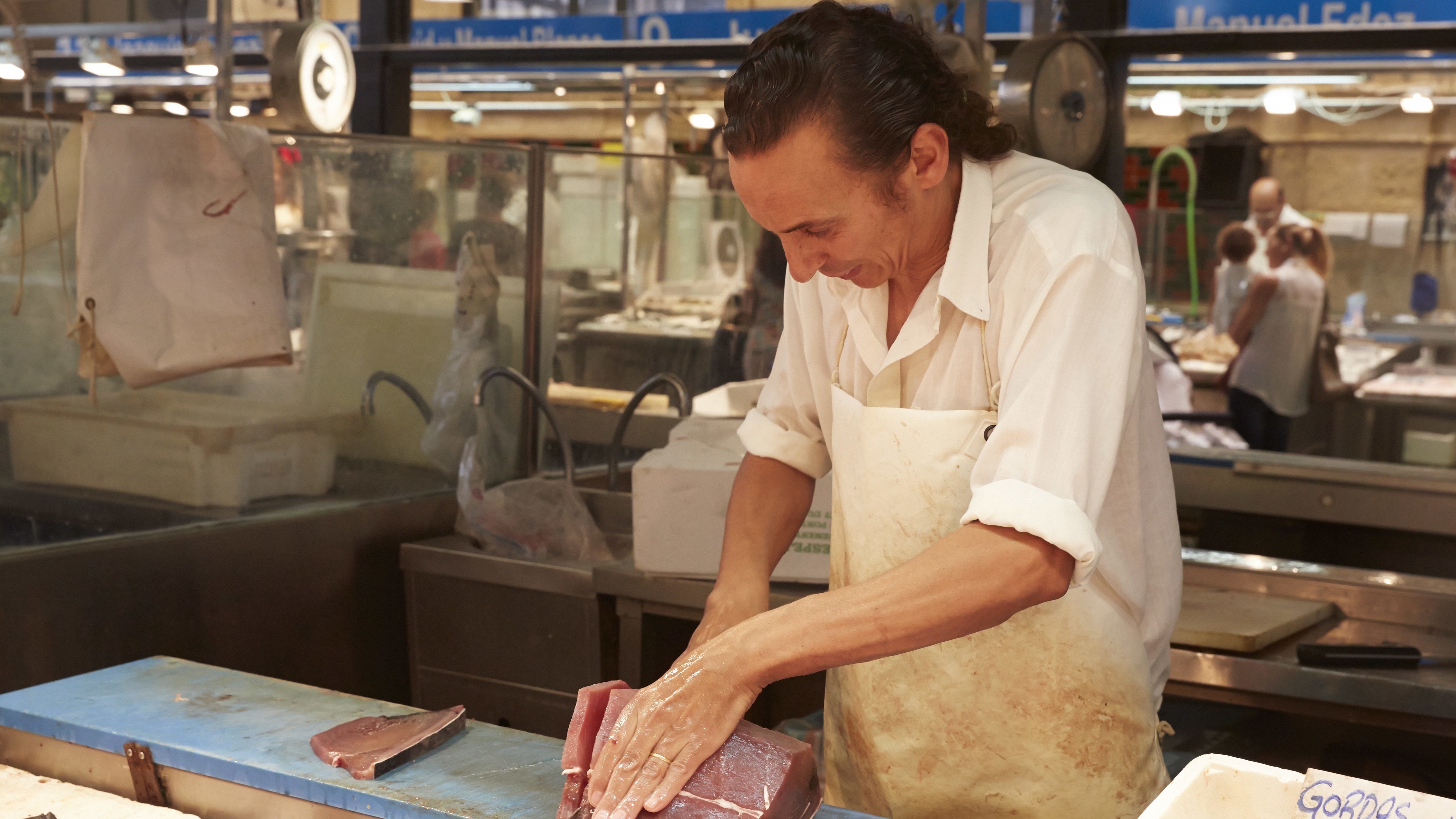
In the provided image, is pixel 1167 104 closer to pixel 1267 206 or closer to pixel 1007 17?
pixel 1267 206

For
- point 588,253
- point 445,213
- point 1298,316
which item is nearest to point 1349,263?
point 1298,316

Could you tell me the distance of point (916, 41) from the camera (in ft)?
4.95

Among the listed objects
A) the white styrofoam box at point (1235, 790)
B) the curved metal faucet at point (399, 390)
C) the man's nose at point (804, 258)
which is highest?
the man's nose at point (804, 258)

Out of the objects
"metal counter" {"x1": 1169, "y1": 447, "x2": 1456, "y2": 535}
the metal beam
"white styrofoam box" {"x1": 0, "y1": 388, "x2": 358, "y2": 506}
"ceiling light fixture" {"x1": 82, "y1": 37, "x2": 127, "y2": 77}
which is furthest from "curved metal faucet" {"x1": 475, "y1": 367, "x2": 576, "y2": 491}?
"ceiling light fixture" {"x1": 82, "y1": 37, "x2": 127, "y2": 77}

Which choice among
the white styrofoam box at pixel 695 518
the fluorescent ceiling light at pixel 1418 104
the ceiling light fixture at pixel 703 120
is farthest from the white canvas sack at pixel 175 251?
the fluorescent ceiling light at pixel 1418 104

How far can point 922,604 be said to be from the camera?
4.36 ft

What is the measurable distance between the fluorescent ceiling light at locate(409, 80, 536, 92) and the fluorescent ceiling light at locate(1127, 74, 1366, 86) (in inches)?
136

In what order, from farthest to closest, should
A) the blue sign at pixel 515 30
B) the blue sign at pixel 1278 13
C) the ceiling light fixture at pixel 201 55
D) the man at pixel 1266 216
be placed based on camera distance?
the man at pixel 1266 216 < the blue sign at pixel 515 30 < the blue sign at pixel 1278 13 < the ceiling light fixture at pixel 201 55

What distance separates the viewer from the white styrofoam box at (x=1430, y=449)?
6.02 metres

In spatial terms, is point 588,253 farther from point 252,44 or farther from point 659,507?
point 252,44

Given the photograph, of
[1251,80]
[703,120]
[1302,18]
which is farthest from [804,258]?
[1251,80]

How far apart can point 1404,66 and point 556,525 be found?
16.6 feet

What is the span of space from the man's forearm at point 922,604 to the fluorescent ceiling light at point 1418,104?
5.94 meters

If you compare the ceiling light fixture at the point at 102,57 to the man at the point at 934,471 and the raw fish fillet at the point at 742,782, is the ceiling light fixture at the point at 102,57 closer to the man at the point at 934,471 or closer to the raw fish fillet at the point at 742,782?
the man at the point at 934,471
